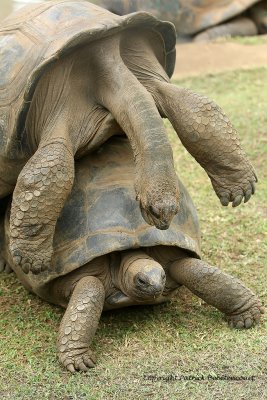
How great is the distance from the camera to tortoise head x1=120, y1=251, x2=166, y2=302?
3.40 metres

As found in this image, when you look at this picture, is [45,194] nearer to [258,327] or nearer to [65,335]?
[65,335]

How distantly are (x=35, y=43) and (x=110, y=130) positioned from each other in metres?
0.55

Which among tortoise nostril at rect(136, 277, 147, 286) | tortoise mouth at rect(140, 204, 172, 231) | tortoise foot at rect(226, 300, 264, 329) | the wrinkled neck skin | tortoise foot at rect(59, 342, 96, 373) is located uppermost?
the wrinkled neck skin

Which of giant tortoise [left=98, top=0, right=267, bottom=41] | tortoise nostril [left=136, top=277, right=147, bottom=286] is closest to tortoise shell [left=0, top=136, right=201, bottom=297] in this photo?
Result: tortoise nostril [left=136, top=277, right=147, bottom=286]

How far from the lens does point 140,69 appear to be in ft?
12.5

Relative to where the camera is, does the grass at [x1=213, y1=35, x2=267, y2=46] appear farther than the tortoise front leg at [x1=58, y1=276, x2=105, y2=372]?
Yes

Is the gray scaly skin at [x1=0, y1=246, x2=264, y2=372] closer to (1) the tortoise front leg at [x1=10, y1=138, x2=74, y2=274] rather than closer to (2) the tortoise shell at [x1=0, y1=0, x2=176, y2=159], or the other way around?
(1) the tortoise front leg at [x1=10, y1=138, x2=74, y2=274]

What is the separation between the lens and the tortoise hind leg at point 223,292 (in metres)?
3.67

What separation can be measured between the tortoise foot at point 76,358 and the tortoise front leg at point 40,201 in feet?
1.33

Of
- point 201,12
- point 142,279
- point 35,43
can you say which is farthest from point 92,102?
point 201,12

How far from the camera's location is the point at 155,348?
11.5 feet

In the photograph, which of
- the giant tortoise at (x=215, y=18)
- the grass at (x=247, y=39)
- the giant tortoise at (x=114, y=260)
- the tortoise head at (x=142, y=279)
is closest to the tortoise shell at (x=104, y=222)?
the giant tortoise at (x=114, y=260)

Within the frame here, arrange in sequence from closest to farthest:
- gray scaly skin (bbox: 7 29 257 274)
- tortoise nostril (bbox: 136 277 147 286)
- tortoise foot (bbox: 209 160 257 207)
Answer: gray scaly skin (bbox: 7 29 257 274)
tortoise nostril (bbox: 136 277 147 286)
tortoise foot (bbox: 209 160 257 207)

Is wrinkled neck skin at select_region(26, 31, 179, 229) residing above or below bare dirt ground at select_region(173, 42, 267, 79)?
above
